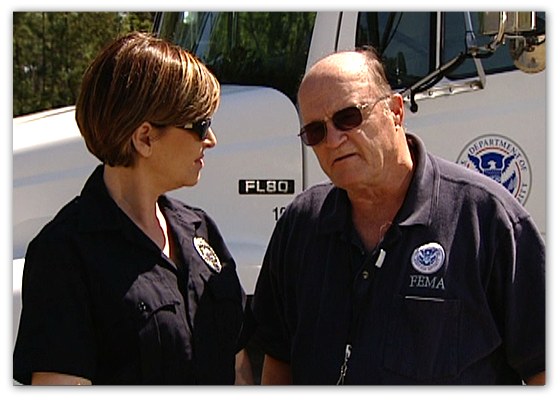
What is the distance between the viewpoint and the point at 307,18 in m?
3.69

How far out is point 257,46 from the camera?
3.81 metres

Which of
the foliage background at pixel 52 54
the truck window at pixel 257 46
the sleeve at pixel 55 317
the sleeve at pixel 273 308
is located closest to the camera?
the sleeve at pixel 55 317

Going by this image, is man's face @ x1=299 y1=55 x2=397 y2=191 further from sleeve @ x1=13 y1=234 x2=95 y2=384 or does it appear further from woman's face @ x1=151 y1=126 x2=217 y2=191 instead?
sleeve @ x1=13 y1=234 x2=95 y2=384

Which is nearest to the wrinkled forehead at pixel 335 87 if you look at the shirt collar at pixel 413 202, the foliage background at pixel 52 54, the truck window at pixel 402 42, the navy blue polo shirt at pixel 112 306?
the shirt collar at pixel 413 202

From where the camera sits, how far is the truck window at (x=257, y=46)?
369 centimetres

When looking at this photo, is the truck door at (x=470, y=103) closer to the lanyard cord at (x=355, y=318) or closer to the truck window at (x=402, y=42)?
the truck window at (x=402, y=42)

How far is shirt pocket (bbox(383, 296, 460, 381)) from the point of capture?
6.27ft

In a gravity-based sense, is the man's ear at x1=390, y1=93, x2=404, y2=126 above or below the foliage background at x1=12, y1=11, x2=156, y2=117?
below

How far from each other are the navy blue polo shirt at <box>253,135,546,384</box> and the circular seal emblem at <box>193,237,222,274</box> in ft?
0.87

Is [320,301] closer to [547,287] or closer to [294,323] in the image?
[294,323]

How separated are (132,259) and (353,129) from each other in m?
0.63

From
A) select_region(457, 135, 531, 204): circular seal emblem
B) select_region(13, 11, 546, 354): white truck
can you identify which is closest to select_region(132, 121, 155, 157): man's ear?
select_region(13, 11, 546, 354): white truck

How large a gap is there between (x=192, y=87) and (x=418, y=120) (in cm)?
182

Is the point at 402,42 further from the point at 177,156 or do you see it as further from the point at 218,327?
the point at 218,327
